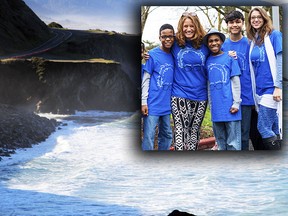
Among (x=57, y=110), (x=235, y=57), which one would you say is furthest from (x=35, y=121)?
(x=235, y=57)

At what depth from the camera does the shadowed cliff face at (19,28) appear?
7.34 meters

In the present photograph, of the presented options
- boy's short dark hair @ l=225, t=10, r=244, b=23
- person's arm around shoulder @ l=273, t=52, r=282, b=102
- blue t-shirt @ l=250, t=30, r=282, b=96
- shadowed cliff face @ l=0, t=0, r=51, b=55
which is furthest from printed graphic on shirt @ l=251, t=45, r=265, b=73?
shadowed cliff face @ l=0, t=0, r=51, b=55

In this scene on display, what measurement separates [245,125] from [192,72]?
59 cm

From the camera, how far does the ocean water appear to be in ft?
23.1

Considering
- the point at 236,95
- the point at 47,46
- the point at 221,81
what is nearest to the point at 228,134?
the point at 236,95

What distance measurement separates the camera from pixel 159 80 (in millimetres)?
7012

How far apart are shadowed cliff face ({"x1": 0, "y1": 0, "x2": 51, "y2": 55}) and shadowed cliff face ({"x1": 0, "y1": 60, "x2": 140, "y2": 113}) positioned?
171 millimetres

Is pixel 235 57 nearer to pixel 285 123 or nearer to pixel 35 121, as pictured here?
pixel 285 123

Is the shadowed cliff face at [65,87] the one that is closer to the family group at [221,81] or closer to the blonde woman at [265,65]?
the family group at [221,81]

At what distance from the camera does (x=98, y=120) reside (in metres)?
7.30

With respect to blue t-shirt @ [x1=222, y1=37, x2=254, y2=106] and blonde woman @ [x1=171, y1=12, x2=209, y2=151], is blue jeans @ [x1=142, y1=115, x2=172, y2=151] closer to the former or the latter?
blonde woman @ [x1=171, y1=12, x2=209, y2=151]

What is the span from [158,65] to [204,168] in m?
0.90

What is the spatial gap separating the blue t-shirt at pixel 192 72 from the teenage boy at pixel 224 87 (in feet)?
0.16

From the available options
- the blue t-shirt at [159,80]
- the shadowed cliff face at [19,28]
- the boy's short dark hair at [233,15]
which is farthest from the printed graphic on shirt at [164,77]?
the shadowed cliff face at [19,28]
